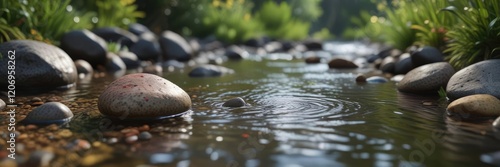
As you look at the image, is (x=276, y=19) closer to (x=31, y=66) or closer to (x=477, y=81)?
(x=31, y=66)

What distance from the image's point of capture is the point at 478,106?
398 centimetres

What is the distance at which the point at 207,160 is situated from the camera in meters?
2.80

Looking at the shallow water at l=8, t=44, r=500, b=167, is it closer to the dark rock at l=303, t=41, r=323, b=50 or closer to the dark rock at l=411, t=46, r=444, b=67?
the dark rock at l=411, t=46, r=444, b=67

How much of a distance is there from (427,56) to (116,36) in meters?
6.61

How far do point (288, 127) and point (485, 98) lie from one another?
5.57ft

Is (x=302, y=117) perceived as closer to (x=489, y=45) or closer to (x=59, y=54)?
(x=489, y=45)

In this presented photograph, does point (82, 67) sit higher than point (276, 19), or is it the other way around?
point (276, 19)

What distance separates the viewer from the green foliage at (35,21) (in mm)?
6891

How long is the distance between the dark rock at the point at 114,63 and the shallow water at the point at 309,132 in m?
3.32

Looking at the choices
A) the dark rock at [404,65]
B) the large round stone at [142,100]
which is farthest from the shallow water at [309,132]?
the dark rock at [404,65]

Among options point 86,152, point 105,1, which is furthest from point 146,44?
point 86,152

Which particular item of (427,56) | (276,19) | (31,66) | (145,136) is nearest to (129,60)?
(31,66)

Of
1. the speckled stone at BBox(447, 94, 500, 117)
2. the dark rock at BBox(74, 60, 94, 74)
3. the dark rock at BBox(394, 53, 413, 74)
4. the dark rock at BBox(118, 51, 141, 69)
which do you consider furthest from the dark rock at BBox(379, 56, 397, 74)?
the dark rock at BBox(74, 60, 94, 74)

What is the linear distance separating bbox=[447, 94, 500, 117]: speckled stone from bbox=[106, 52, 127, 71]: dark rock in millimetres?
6271
